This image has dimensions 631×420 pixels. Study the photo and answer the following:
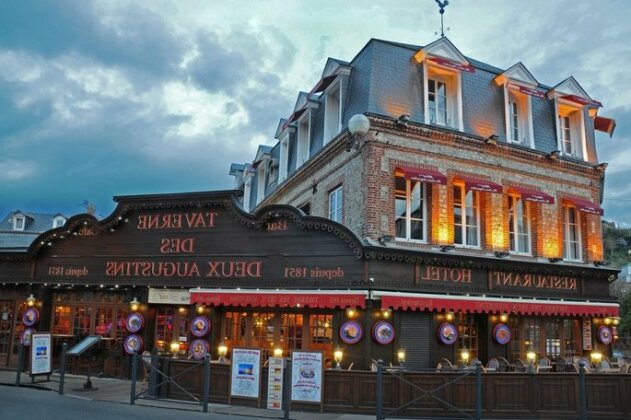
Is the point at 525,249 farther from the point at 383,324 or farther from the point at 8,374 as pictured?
the point at 8,374

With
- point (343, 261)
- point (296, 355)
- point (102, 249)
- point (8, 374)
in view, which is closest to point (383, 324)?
point (343, 261)

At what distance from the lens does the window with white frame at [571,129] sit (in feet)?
63.6

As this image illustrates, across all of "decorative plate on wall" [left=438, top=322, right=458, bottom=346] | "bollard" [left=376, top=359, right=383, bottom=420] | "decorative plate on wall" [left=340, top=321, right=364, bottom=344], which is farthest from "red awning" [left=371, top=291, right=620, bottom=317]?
"bollard" [left=376, top=359, right=383, bottom=420]

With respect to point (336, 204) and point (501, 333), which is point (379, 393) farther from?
point (336, 204)

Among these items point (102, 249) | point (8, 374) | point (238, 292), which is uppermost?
point (102, 249)

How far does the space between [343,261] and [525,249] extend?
7047 millimetres

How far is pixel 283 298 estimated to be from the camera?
14648 millimetres

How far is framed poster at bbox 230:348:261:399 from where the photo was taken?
11.8 metres

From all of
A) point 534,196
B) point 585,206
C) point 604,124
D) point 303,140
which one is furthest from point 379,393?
point 604,124

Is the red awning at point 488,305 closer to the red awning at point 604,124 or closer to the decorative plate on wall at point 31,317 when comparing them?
the red awning at point 604,124

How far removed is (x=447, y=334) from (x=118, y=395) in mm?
8903

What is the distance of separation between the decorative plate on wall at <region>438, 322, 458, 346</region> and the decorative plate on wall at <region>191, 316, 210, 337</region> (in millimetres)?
6674

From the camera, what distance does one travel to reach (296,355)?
452 inches

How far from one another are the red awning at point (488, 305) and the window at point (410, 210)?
1960 mm
